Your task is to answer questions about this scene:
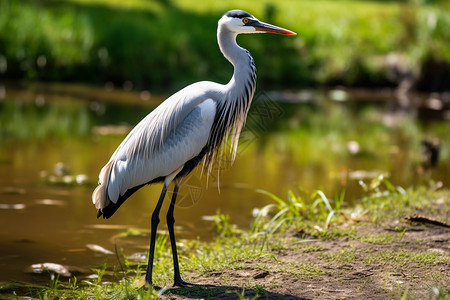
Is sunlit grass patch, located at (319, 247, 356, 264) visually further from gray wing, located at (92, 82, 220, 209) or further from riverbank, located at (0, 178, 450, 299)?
gray wing, located at (92, 82, 220, 209)

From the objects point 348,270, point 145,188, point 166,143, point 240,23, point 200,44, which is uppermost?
point 200,44

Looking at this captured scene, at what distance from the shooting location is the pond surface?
540 cm

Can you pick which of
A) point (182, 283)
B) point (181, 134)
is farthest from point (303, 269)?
point (181, 134)

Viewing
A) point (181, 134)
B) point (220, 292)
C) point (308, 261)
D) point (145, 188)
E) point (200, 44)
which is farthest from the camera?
point (200, 44)

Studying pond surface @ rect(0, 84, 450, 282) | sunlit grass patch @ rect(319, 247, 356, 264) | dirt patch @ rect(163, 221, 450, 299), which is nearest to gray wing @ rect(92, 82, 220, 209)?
pond surface @ rect(0, 84, 450, 282)

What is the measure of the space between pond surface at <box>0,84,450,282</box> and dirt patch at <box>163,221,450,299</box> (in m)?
0.77

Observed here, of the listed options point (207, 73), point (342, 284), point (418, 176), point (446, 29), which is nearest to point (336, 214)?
point (342, 284)

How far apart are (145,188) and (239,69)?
3.22 meters

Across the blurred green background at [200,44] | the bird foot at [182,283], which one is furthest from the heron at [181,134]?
the blurred green background at [200,44]

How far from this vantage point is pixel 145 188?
7.36m

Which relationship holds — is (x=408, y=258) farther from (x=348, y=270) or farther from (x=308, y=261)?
(x=308, y=261)

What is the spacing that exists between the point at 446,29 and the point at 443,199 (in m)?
13.6

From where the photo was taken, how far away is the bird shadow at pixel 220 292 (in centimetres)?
382

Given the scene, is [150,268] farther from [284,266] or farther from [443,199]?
[443,199]
